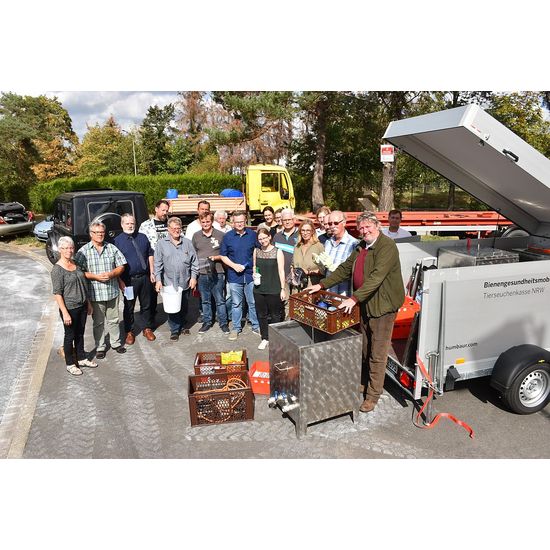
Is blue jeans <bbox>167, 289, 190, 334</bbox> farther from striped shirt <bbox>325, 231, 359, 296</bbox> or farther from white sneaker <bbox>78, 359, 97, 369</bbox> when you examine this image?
striped shirt <bbox>325, 231, 359, 296</bbox>

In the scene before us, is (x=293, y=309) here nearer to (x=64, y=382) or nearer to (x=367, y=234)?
(x=367, y=234)

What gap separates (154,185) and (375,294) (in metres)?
25.8

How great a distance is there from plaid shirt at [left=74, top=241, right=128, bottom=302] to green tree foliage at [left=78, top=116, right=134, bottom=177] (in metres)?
35.6

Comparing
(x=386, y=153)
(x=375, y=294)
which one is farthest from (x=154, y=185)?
(x=375, y=294)

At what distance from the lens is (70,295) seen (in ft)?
17.9

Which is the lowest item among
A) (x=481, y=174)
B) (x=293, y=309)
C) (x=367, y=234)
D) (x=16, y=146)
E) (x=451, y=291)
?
(x=293, y=309)

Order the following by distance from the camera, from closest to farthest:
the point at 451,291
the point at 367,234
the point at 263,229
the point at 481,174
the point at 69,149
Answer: the point at 451,291
the point at 367,234
the point at 481,174
the point at 263,229
the point at 69,149

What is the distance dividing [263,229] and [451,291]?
275 centimetres

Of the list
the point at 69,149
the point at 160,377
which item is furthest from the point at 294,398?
the point at 69,149

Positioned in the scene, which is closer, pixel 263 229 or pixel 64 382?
pixel 64 382

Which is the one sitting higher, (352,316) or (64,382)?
(352,316)

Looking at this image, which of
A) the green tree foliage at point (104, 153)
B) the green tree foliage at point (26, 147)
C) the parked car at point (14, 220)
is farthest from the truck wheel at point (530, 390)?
the green tree foliage at point (104, 153)

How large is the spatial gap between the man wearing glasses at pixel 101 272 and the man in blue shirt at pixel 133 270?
335 millimetres

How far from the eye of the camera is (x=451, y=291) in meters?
4.25
